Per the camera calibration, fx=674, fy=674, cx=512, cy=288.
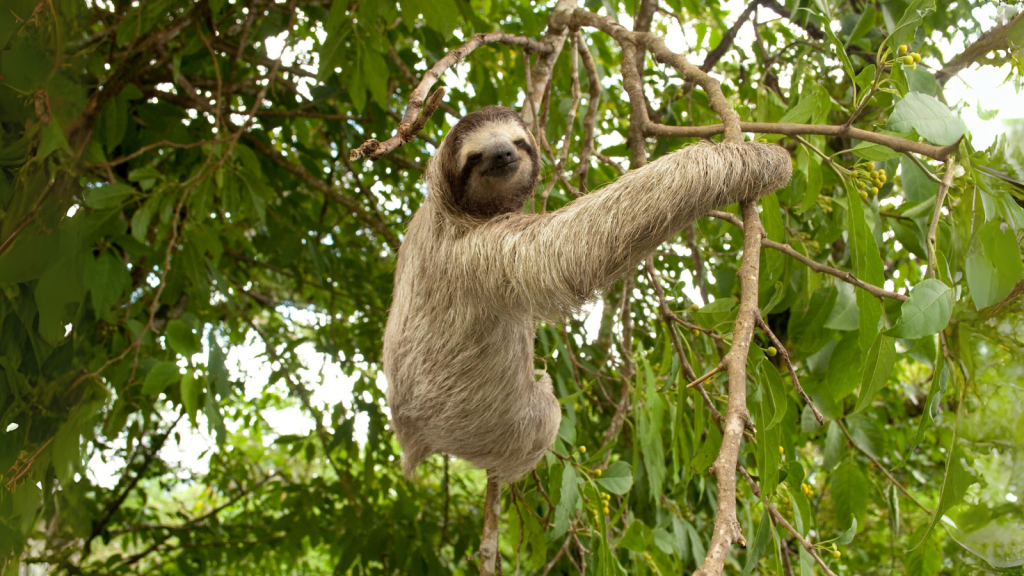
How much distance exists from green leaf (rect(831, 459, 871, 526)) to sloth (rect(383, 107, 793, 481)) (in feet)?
5.55

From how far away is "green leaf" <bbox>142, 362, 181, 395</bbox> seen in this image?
11.9 ft

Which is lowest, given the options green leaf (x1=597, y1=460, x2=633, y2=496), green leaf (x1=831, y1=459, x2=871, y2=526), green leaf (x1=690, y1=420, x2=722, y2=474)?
green leaf (x1=831, y1=459, x2=871, y2=526)

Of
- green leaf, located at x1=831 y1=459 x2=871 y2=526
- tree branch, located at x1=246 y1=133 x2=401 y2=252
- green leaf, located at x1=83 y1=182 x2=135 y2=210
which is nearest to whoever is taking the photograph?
green leaf, located at x1=831 y1=459 x2=871 y2=526

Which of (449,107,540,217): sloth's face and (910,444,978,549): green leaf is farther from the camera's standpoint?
(449,107,540,217): sloth's face

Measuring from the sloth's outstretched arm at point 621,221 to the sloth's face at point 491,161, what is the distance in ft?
1.28

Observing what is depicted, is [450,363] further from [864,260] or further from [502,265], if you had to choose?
[864,260]

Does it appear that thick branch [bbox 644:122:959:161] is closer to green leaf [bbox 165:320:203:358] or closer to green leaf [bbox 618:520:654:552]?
green leaf [bbox 618:520:654:552]

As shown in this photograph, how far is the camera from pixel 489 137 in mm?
3703

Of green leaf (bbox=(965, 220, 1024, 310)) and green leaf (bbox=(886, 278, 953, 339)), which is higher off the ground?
green leaf (bbox=(965, 220, 1024, 310))

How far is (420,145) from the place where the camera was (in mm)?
6770

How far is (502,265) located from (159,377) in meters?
1.97

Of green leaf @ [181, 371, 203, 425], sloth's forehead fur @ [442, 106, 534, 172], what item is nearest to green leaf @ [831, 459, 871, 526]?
sloth's forehead fur @ [442, 106, 534, 172]

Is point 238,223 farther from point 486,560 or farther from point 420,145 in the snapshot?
point 486,560

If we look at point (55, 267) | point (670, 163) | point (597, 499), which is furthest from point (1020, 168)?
point (55, 267)
